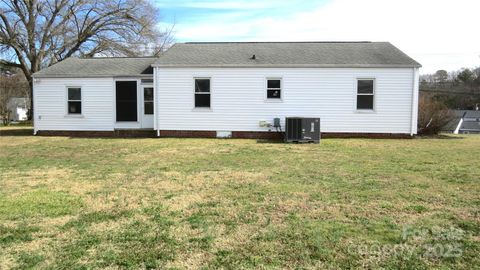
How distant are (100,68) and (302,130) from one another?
30.6 feet

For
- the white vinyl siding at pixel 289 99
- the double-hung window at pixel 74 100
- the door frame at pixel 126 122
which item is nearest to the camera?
the white vinyl siding at pixel 289 99

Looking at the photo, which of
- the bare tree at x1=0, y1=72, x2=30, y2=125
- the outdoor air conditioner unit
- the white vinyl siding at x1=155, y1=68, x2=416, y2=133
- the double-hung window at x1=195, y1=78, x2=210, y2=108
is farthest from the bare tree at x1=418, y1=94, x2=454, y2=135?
the bare tree at x1=0, y1=72, x2=30, y2=125

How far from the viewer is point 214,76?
1599 cm

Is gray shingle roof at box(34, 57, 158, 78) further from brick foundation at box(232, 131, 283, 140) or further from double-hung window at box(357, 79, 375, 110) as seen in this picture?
double-hung window at box(357, 79, 375, 110)

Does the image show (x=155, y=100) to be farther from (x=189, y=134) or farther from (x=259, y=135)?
(x=259, y=135)

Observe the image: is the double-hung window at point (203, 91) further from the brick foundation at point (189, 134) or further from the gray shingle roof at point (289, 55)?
the brick foundation at point (189, 134)

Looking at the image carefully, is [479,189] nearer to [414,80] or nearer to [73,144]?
[414,80]

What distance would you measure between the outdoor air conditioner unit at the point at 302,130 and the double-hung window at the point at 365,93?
247cm

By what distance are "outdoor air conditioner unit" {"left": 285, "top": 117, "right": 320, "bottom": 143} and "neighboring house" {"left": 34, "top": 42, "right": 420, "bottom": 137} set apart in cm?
144

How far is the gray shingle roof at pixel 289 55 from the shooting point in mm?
15656

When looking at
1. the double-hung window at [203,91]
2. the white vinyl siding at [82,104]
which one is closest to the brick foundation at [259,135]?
the double-hung window at [203,91]

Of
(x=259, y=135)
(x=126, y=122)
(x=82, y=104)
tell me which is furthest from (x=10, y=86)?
(x=259, y=135)

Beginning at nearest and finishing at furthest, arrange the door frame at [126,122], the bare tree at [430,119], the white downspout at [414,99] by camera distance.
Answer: the white downspout at [414,99]
the door frame at [126,122]
the bare tree at [430,119]

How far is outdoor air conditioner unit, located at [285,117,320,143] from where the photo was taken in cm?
1428
